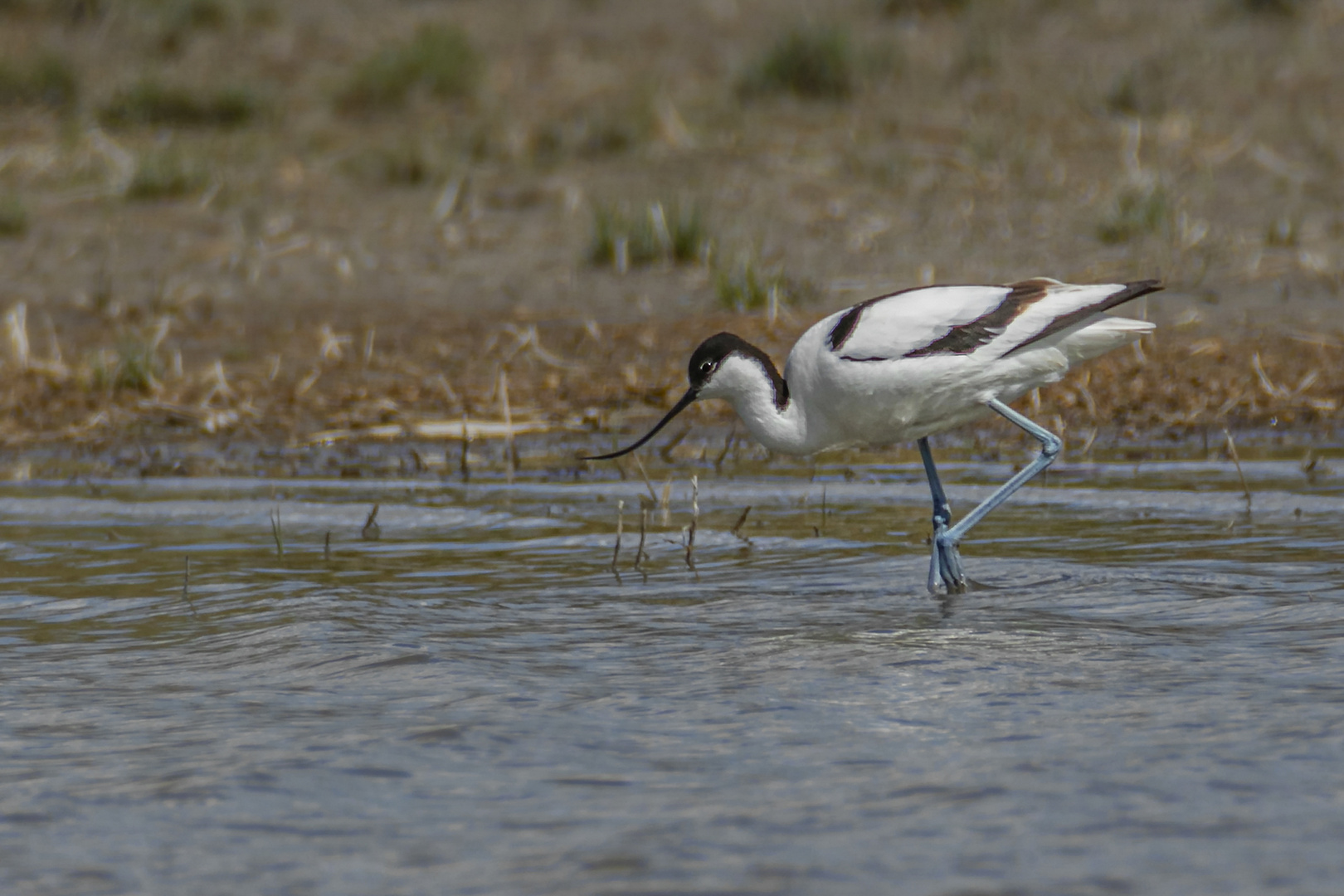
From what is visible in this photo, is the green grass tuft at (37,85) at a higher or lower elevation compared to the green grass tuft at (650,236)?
higher

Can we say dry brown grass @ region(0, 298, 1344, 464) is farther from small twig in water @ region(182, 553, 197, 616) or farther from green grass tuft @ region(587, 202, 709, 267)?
small twig in water @ region(182, 553, 197, 616)

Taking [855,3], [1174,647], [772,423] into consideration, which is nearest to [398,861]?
[1174,647]

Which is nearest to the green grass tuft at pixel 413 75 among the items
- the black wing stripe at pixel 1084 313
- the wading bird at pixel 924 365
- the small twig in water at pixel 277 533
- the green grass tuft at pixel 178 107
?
the green grass tuft at pixel 178 107

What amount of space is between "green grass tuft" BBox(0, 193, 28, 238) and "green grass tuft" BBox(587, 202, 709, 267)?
3839mm

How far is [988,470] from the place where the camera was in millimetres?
7570

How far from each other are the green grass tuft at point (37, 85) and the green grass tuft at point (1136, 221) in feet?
28.6

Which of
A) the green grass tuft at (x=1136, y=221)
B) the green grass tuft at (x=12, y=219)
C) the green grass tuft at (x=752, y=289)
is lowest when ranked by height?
the green grass tuft at (x=752, y=289)

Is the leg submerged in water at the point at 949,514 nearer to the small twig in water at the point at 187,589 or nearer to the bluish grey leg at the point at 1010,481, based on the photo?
the bluish grey leg at the point at 1010,481

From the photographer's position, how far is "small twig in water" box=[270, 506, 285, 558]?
6199mm

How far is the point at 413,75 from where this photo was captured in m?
15.0

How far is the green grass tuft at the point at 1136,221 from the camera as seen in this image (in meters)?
10.9

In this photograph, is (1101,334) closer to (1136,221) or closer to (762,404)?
(762,404)

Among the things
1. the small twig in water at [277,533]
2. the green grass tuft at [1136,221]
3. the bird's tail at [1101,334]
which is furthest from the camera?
the green grass tuft at [1136,221]

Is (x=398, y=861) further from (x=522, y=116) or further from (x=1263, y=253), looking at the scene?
(x=522, y=116)
